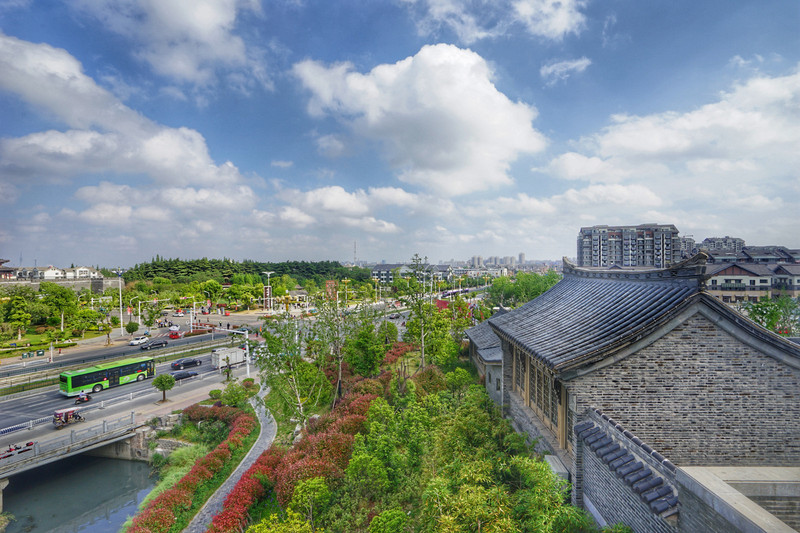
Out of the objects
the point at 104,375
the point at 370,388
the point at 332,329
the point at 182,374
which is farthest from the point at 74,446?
the point at 370,388

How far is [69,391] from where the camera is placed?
24.1m

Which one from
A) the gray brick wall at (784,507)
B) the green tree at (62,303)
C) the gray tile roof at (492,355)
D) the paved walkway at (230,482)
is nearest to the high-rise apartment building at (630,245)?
the gray tile roof at (492,355)

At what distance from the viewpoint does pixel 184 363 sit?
3162cm

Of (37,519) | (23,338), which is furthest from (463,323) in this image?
(23,338)

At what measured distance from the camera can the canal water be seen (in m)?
15.7

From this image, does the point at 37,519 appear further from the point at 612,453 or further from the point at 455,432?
the point at 612,453

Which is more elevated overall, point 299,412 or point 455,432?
point 455,432

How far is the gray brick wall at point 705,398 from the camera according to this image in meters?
6.90

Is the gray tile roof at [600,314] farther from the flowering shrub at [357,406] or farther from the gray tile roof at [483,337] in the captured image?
the flowering shrub at [357,406]

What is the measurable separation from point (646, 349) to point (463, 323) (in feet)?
70.6

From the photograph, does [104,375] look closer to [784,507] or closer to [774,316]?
[784,507]

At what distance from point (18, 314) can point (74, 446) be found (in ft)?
106

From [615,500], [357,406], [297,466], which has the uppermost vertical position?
[615,500]

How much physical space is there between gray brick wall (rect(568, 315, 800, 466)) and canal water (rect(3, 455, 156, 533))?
63.5ft
